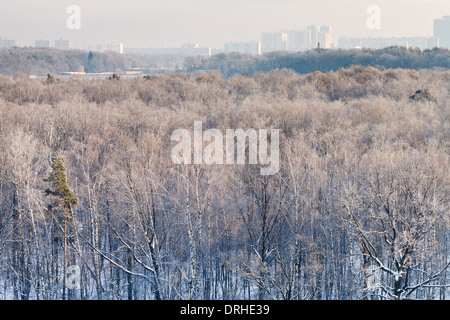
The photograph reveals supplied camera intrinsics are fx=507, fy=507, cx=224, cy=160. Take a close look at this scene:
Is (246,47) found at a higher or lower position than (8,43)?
higher

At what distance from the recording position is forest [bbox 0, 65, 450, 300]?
45.5 ft

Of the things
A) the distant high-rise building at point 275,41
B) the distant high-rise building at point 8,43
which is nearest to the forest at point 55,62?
the distant high-rise building at point 8,43

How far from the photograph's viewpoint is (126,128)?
2609 cm

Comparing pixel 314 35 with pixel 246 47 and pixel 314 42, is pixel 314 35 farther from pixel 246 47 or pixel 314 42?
pixel 246 47

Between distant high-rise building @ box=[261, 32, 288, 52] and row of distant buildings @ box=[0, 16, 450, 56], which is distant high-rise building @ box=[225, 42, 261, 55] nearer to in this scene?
row of distant buildings @ box=[0, 16, 450, 56]

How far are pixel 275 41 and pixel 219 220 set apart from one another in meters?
82.6

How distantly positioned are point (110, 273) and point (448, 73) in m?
37.7

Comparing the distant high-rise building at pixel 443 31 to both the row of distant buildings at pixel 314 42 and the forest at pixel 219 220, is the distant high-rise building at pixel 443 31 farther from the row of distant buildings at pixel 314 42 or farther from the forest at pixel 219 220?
the forest at pixel 219 220

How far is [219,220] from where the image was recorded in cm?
1759

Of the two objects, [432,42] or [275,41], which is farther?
[275,41]

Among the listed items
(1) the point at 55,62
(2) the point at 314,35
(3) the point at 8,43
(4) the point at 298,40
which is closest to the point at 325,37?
(2) the point at 314,35

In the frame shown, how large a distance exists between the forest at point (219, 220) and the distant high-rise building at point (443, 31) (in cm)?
3421

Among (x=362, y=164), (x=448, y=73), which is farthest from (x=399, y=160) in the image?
(x=448, y=73)
